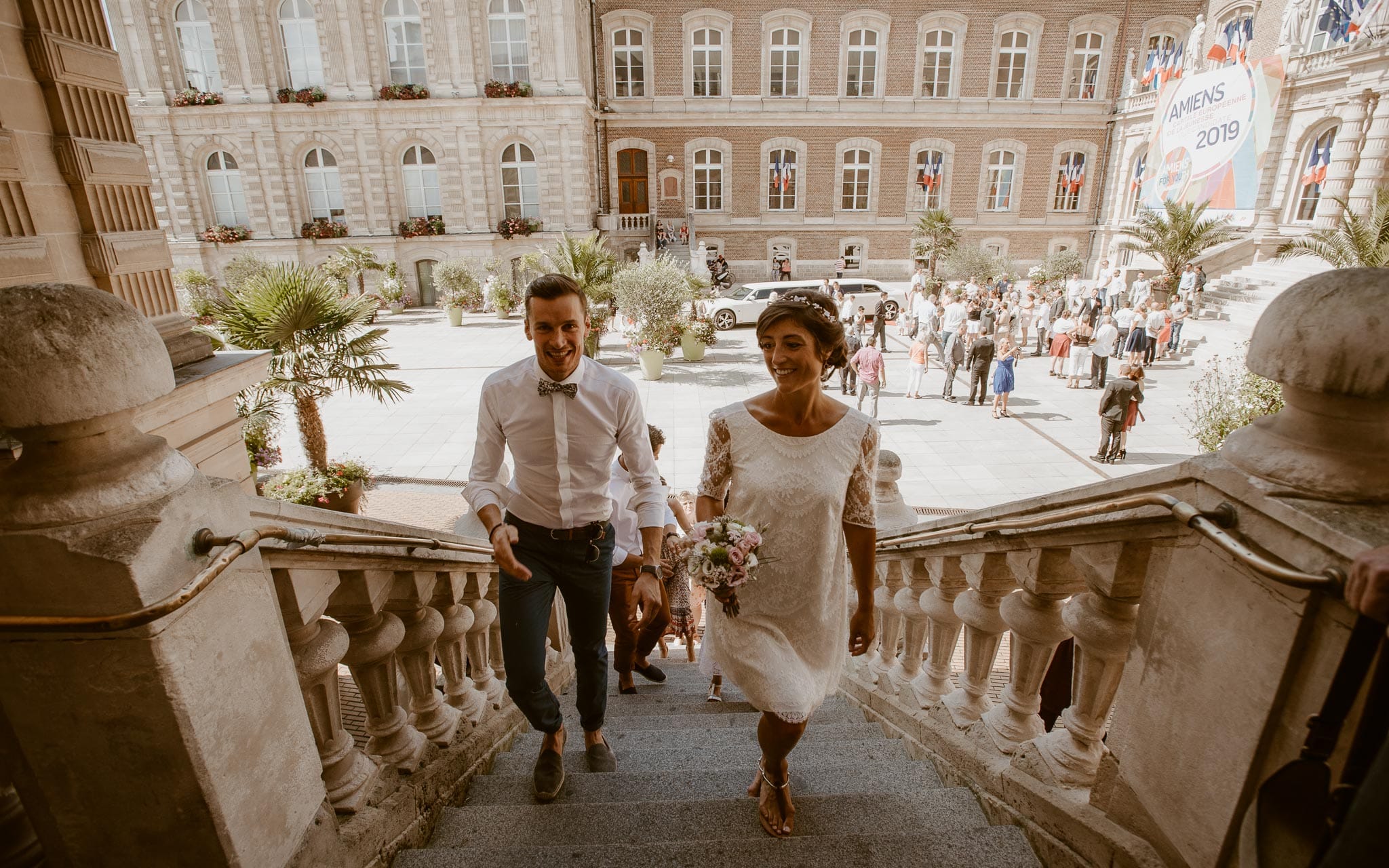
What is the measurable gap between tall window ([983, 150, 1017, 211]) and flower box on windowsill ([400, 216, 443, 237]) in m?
21.9

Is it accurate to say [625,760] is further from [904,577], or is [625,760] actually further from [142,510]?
[142,510]

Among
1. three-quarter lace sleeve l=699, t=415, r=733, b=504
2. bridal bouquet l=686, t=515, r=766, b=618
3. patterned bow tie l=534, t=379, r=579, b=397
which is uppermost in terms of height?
patterned bow tie l=534, t=379, r=579, b=397

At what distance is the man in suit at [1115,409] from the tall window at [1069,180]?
73.7 ft

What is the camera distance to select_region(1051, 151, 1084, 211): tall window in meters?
28.2

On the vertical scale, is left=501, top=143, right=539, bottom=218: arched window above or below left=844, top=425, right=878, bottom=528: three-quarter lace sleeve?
above

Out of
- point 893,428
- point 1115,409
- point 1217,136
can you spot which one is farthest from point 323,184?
point 1217,136

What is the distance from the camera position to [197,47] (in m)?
23.6

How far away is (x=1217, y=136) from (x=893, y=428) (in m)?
18.9

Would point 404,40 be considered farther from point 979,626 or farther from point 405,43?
point 979,626

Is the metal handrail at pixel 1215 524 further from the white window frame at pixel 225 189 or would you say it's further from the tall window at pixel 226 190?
the tall window at pixel 226 190

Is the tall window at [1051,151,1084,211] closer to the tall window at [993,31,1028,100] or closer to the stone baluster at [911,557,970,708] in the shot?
the tall window at [993,31,1028,100]

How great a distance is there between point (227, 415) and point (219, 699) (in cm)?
396

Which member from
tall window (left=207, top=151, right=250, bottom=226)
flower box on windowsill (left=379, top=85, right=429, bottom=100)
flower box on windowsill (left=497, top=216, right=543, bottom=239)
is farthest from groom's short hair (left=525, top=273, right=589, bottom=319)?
tall window (left=207, top=151, right=250, bottom=226)

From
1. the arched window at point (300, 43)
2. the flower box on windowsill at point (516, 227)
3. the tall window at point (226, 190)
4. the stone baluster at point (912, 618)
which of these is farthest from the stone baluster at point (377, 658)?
the tall window at point (226, 190)
